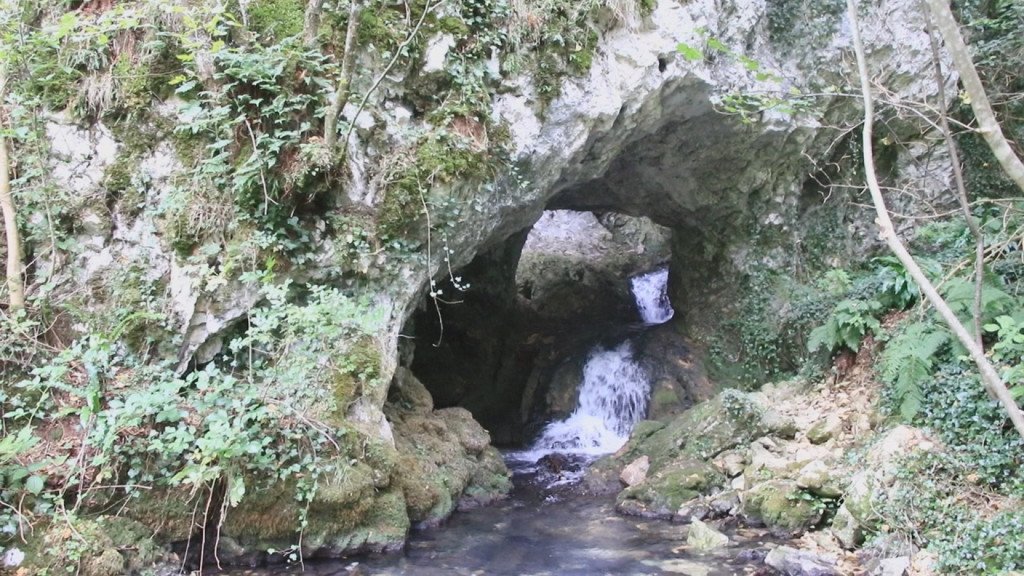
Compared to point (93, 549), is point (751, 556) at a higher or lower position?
lower

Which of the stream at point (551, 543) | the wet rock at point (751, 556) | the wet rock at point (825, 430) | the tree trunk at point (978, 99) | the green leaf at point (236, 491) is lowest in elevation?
the stream at point (551, 543)

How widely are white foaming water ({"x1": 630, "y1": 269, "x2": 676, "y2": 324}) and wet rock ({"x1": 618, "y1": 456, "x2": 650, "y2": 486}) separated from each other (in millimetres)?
5705

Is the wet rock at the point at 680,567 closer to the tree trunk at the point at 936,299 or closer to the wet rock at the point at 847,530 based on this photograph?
the wet rock at the point at 847,530

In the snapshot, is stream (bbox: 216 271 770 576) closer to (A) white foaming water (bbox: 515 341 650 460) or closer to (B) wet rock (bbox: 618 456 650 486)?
(B) wet rock (bbox: 618 456 650 486)

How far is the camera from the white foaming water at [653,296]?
13422mm

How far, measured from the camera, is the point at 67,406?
4.44m

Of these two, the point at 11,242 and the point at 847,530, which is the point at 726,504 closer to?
the point at 847,530

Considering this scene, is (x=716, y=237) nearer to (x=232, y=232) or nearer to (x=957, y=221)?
(x=957, y=221)

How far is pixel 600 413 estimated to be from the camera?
1031 cm

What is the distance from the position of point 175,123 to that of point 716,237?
26.9 ft

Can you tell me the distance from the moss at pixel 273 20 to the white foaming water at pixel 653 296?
930cm

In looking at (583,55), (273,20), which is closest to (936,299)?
(583,55)

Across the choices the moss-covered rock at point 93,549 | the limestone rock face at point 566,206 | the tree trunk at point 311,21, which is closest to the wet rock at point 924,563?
the limestone rock face at point 566,206

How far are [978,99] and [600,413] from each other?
27.4 feet
